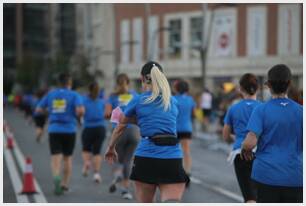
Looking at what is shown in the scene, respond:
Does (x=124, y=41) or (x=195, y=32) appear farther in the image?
(x=124, y=41)

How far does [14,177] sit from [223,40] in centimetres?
3701

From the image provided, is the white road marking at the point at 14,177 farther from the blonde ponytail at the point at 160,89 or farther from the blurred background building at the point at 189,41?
the blurred background building at the point at 189,41

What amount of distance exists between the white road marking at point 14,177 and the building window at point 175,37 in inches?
1403

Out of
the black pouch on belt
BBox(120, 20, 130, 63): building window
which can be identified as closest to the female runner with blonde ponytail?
the black pouch on belt

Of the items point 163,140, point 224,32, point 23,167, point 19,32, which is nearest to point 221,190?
point 23,167

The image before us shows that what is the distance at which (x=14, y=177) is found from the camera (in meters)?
11.4

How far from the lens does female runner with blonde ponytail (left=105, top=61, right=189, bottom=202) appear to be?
17.5 feet

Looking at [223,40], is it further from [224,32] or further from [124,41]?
[124,41]

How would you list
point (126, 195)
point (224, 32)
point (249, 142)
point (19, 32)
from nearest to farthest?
point (249, 142) → point (126, 195) → point (224, 32) → point (19, 32)

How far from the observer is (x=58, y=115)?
30.6 ft

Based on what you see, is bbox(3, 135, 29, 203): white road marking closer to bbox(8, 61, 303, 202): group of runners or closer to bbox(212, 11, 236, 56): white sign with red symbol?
bbox(8, 61, 303, 202): group of runners

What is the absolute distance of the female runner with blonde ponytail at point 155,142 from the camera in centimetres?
534

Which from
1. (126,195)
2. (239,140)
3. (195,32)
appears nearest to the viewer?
(239,140)

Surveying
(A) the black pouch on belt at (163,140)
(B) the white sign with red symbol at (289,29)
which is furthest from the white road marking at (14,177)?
(B) the white sign with red symbol at (289,29)
